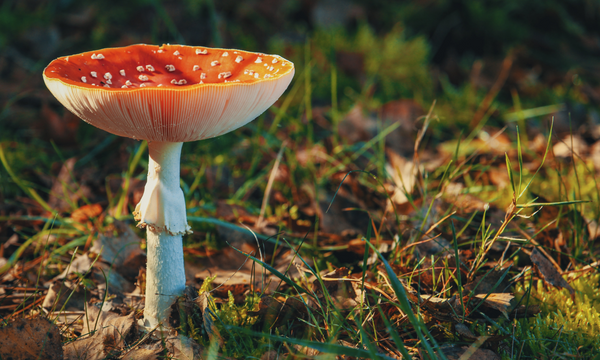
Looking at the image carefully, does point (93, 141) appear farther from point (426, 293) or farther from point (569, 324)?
point (569, 324)

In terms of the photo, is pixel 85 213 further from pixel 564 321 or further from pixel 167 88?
pixel 564 321

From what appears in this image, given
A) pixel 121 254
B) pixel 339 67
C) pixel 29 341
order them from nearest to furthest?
1. pixel 29 341
2. pixel 121 254
3. pixel 339 67

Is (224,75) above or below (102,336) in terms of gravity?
above

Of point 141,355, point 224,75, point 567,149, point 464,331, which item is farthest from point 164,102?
point 567,149

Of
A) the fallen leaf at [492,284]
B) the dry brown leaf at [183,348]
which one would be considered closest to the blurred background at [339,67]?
the dry brown leaf at [183,348]

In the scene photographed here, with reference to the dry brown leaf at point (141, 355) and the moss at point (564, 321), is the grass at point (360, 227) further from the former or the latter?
the dry brown leaf at point (141, 355)
